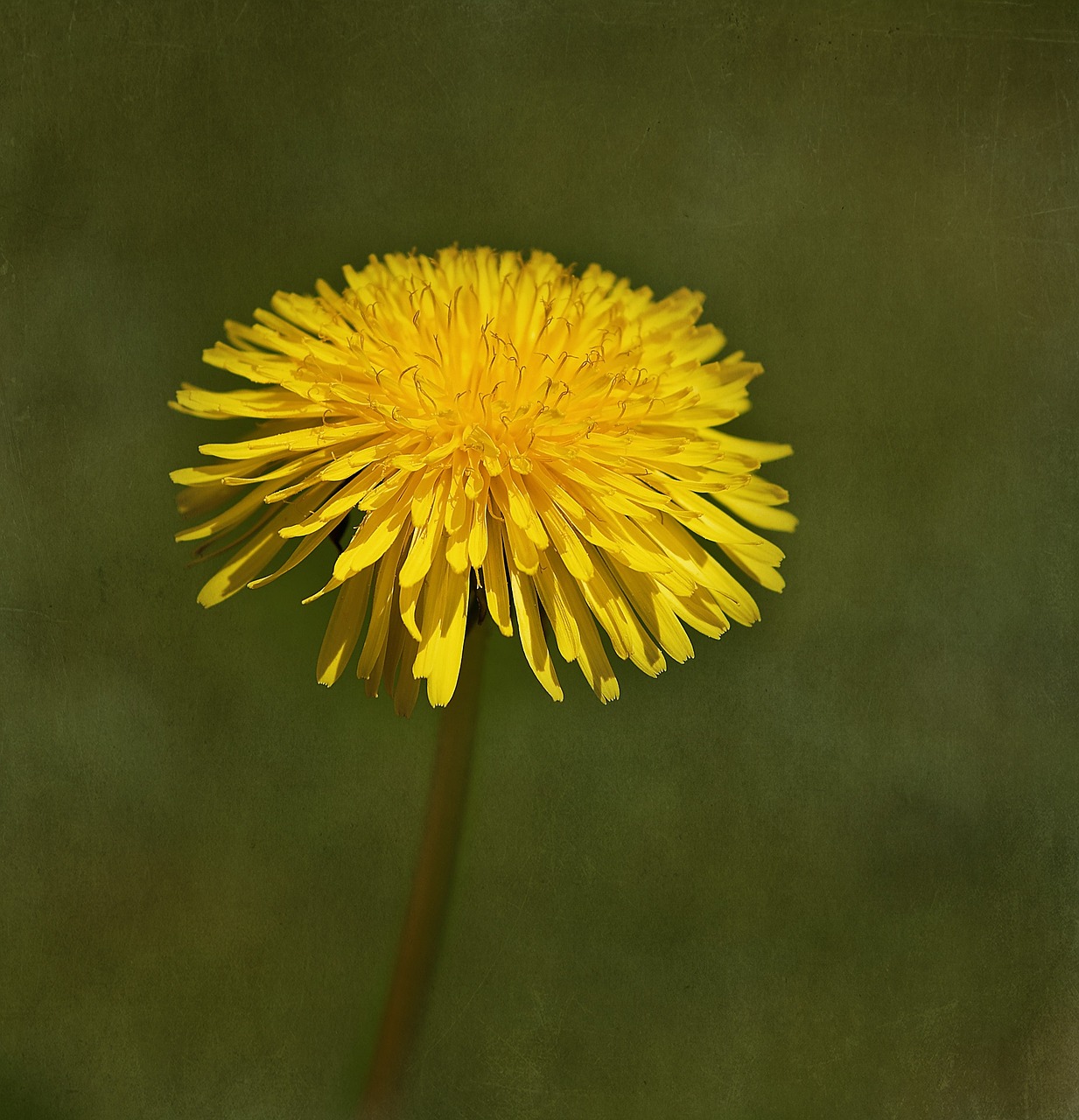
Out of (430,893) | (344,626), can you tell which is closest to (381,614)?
(344,626)

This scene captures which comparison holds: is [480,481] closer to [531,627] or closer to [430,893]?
[531,627]

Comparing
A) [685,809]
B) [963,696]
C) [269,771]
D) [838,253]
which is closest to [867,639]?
[963,696]

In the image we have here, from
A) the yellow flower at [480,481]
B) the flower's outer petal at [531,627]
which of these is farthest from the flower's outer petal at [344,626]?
the flower's outer petal at [531,627]

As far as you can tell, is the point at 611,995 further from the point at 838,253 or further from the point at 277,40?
the point at 277,40

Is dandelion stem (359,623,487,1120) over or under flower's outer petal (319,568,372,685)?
under

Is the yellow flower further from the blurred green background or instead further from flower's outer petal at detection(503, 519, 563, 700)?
the blurred green background

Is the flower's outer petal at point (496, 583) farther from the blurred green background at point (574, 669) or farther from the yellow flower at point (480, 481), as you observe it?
the blurred green background at point (574, 669)

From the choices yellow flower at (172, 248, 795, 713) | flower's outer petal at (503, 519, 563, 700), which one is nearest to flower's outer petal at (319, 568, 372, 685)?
yellow flower at (172, 248, 795, 713)
